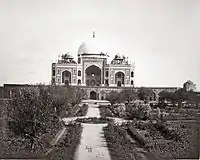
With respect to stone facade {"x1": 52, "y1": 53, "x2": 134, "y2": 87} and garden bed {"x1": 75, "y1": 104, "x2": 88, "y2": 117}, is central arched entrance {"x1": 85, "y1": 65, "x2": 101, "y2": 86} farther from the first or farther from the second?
garden bed {"x1": 75, "y1": 104, "x2": 88, "y2": 117}

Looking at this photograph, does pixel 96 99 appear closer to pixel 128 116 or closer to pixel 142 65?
pixel 128 116

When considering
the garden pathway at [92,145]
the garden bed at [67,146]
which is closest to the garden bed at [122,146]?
the garden pathway at [92,145]

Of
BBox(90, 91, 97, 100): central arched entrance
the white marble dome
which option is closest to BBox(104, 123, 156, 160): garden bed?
BBox(90, 91, 97, 100): central arched entrance

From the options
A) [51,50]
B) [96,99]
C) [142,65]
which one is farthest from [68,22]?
[96,99]

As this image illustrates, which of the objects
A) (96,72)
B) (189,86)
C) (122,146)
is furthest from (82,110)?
(189,86)

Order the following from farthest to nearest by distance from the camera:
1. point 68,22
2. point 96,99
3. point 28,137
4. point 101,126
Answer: point 96,99
point 101,126
point 68,22
point 28,137

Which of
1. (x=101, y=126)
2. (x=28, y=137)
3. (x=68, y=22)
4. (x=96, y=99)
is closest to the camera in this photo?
(x=28, y=137)
